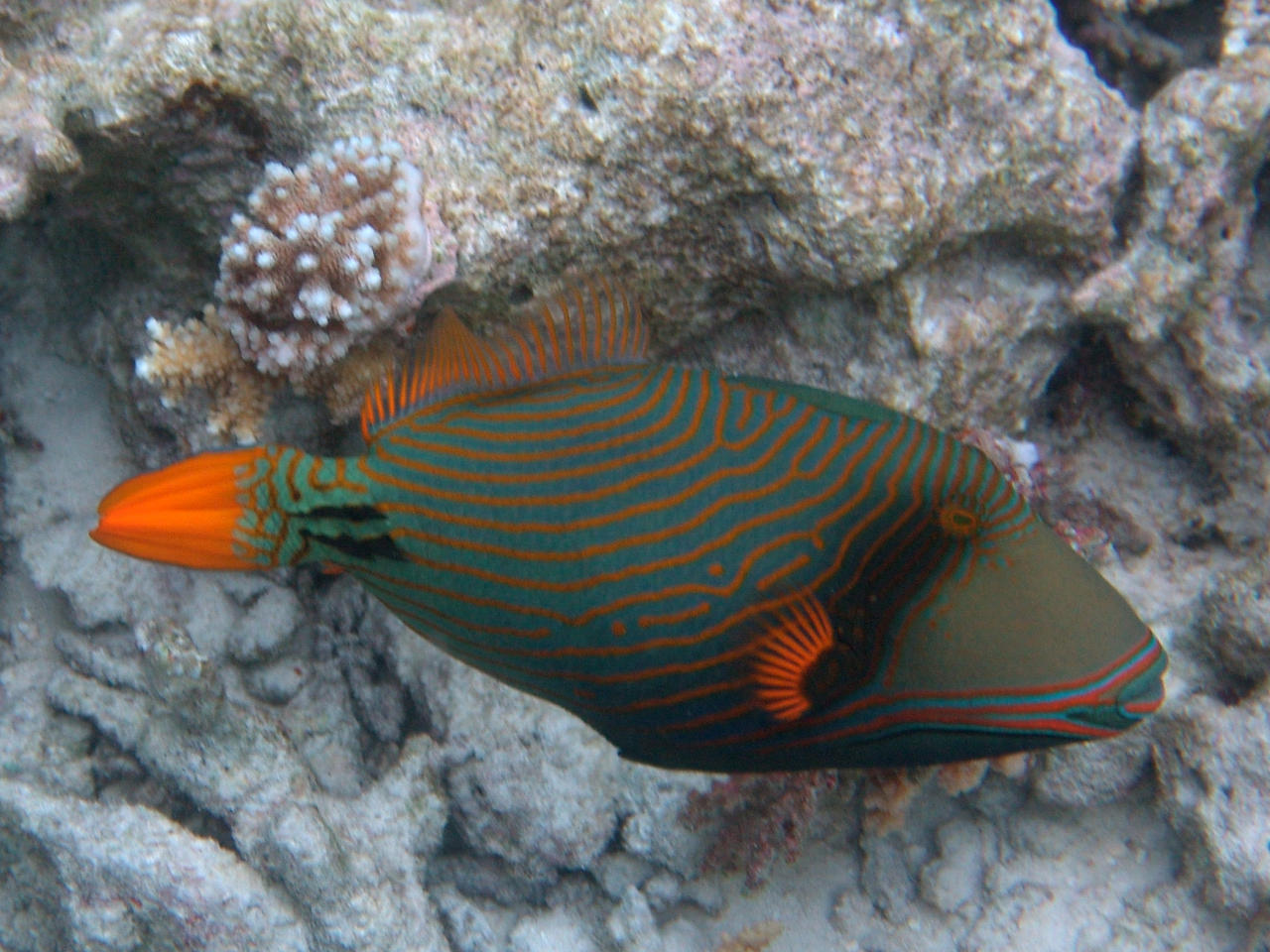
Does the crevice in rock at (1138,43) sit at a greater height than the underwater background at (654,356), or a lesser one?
greater

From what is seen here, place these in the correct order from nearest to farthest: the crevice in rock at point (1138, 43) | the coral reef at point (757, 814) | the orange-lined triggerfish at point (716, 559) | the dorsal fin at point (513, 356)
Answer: the orange-lined triggerfish at point (716, 559), the dorsal fin at point (513, 356), the coral reef at point (757, 814), the crevice in rock at point (1138, 43)

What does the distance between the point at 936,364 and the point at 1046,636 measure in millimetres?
1300

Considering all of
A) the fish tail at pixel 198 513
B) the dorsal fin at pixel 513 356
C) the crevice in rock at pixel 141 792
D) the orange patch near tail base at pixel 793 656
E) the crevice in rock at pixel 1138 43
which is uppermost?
the crevice in rock at pixel 1138 43

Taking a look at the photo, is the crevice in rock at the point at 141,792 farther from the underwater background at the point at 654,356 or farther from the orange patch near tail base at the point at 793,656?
the orange patch near tail base at the point at 793,656

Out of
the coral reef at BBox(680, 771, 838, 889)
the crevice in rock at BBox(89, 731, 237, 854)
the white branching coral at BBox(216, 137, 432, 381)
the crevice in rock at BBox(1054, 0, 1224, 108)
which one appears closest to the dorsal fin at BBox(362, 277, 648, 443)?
the white branching coral at BBox(216, 137, 432, 381)

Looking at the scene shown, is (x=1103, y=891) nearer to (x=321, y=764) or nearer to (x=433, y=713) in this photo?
(x=433, y=713)

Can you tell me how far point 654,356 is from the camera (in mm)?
2838

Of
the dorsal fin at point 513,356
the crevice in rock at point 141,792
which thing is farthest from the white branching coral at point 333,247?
the crevice in rock at point 141,792

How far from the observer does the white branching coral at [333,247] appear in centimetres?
231

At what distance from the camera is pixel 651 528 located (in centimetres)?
172

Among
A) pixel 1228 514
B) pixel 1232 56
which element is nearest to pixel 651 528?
pixel 1228 514

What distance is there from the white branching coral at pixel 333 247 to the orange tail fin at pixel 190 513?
26.8 inches

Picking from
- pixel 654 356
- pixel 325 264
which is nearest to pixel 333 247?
pixel 325 264

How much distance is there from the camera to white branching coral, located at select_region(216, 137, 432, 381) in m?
2.31
